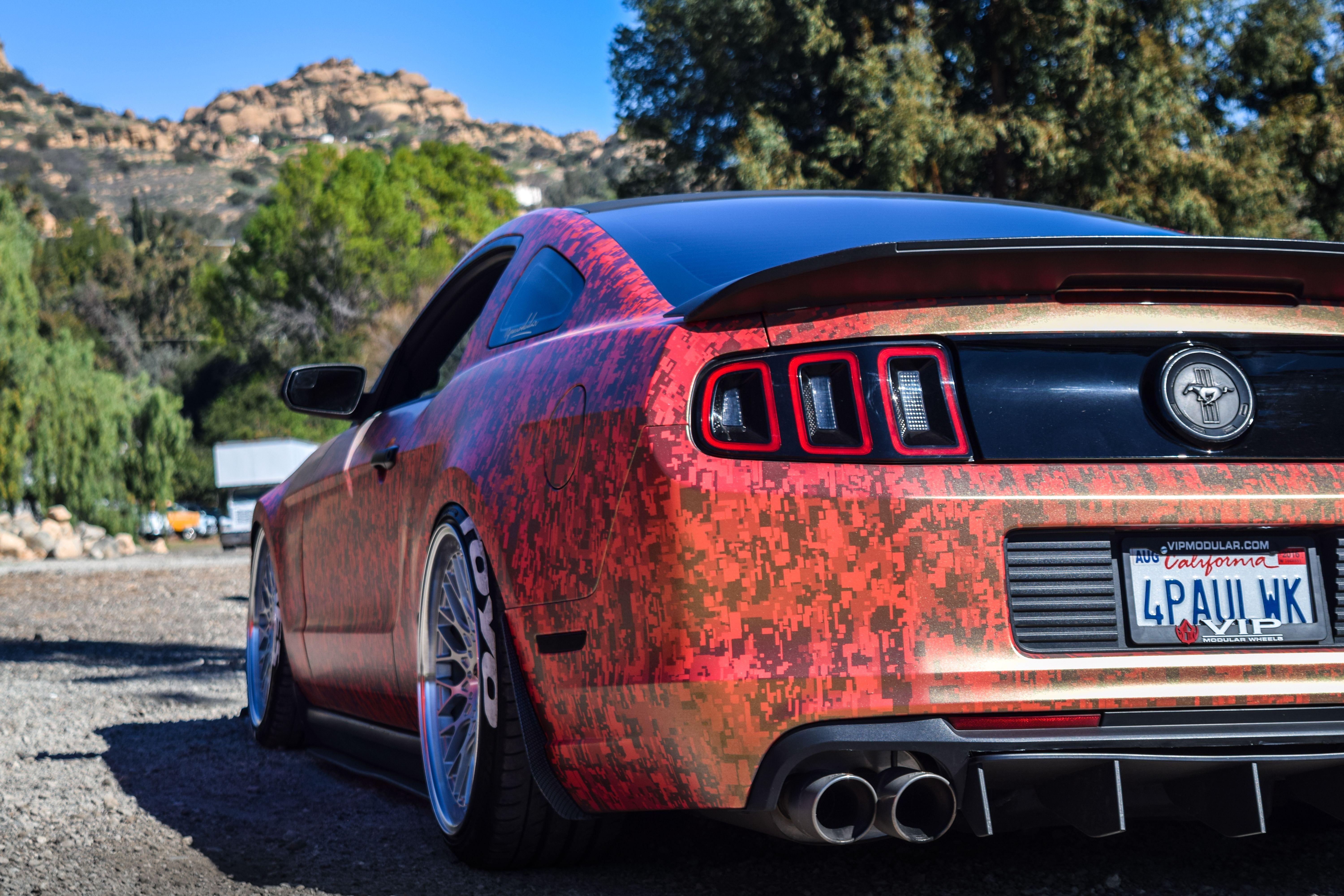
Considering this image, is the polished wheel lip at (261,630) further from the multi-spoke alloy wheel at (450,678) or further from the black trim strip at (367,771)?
the multi-spoke alloy wheel at (450,678)

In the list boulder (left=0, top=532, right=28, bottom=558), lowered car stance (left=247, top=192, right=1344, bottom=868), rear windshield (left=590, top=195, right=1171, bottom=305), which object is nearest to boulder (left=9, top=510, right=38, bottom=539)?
boulder (left=0, top=532, right=28, bottom=558)

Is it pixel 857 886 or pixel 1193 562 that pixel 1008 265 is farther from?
pixel 857 886

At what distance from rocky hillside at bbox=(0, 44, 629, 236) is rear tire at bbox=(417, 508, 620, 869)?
251 ft

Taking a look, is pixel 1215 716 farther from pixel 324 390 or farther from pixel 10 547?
pixel 10 547

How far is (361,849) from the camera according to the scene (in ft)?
10.9

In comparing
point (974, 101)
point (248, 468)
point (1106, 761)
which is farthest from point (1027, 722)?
point (248, 468)

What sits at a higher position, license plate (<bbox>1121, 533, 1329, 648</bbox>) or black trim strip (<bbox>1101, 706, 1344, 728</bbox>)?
license plate (<bbox>1121, 533, 1329, 648</bbox>)

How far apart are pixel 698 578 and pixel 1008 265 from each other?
74 cm

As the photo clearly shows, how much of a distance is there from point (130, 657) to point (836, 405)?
320 inches

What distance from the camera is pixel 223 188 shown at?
131750 millimetres

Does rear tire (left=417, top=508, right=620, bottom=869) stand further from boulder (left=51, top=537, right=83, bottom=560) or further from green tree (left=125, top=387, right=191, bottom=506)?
green tree (left=125, top=387, right=191, bottom=506)

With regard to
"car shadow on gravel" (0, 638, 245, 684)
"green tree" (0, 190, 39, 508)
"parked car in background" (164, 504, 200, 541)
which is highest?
"green tree" (0, 190, 39, 508)

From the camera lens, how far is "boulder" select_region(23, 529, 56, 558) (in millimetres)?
29547

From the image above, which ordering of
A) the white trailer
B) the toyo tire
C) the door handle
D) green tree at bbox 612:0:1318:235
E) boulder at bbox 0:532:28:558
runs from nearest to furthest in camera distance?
the door handle
the toyo tire
green tree at bbox 612:0:1318:235
boulder at bbox 0:532:28:558
the white trailer
